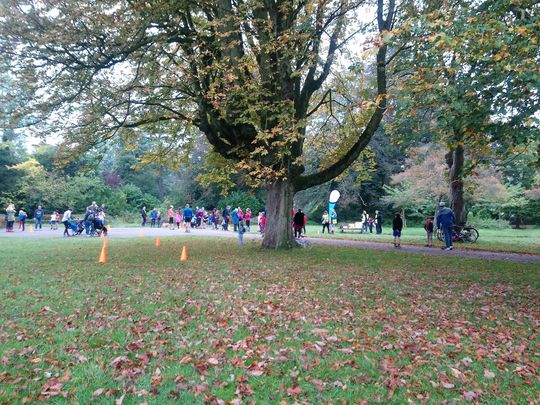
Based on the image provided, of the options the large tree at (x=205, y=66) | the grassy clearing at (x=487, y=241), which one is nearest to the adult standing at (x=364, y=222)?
the grassy clearing at (x=487, y=241)

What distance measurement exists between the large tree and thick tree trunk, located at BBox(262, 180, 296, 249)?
0.12 ft

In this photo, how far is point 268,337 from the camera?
5.49m

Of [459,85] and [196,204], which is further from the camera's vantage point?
[196,204]

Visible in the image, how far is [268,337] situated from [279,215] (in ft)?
31.9

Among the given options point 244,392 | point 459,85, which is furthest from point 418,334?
point 459,85

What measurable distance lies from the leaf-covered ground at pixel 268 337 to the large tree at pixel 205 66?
4949 mm

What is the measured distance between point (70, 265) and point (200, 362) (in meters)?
8.64

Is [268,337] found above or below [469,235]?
below

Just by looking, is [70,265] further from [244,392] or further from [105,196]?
[105,196]

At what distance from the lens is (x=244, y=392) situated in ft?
12.9

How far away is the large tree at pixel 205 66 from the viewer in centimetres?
1076

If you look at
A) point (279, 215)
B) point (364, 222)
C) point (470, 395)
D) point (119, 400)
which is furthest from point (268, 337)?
point (364, 222)

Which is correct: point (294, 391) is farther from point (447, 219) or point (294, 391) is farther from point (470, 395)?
point (447, 219)

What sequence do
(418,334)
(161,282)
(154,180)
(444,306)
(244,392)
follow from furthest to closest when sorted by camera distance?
(154,180)
(161,282)
(444,306)
(418,334)
(244,392)
